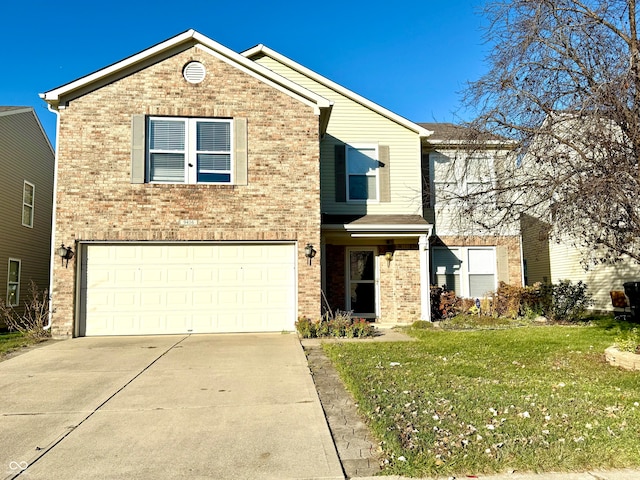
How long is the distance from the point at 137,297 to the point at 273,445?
7779mm

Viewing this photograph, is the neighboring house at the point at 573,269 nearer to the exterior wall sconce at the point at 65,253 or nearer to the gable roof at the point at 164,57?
the gable roof at the point at 164,57

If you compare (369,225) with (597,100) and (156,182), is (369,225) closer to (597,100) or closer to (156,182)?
(156,182)

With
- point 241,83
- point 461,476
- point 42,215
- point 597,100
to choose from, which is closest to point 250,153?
point 241,83

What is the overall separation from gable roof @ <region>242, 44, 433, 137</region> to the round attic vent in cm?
383

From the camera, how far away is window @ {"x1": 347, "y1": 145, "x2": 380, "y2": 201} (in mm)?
13930

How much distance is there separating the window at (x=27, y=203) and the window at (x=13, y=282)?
61.6 inches

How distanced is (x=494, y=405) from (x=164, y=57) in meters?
10.4

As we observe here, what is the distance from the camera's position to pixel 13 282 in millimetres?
15836

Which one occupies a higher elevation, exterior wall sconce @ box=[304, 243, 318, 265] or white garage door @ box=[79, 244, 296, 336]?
exterior wall sconce @ box=[304, 243, 318, 265]

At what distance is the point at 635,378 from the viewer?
6.45m

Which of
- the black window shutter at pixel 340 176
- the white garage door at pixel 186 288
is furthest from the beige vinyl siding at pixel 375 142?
the white garage door at pixel 186 288

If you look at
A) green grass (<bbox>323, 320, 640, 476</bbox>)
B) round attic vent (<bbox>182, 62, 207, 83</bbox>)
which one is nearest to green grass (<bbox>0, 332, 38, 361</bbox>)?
green grass (<bbox>323, 320, 640, 476</bbox>)

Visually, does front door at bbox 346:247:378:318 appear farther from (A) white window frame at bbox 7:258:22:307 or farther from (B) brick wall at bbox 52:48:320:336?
(A) white window frame at bbox 7:258:22:307

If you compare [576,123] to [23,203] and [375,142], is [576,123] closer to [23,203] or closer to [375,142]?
[375,142]
